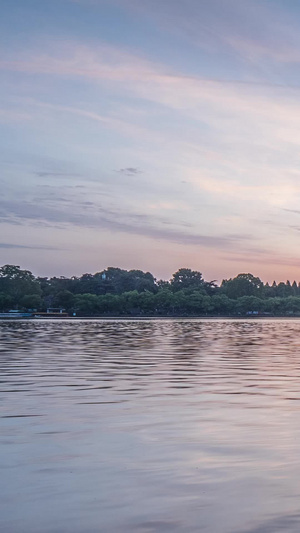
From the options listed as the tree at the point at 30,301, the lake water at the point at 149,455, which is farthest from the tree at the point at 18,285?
the lake water at the point at 149,455

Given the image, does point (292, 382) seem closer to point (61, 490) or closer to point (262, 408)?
point (262, 408)

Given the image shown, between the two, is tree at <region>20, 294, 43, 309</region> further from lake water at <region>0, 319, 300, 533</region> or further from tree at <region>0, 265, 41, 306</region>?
lake water at <region>0, 319, 300, 533</region>

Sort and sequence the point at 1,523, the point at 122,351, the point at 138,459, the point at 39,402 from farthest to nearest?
the point at 122,351 → the point at 39,402 → the point at 138,459 → the point at 1,523

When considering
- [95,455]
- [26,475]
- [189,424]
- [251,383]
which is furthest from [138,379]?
[26,475]

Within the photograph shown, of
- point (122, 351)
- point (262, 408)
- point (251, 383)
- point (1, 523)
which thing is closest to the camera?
point (1, 523)

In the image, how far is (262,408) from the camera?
1628cm

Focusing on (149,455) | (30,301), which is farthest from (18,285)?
(149,455)

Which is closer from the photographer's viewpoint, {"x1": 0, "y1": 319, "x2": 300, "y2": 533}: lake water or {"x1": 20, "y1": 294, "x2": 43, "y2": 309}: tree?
{"x1": 0, "y1": 319, "x2": 300, "y2": 533}: lake water

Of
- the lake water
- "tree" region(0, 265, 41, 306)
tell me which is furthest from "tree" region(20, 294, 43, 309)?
the lake water

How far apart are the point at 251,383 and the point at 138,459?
11660 mm

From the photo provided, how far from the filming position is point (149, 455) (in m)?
11.2

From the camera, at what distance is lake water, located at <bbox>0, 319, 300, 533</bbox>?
8039 millimetres

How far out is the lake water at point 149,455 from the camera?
804 centimetres

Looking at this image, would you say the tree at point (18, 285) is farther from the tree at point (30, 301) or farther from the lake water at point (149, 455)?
the lake water at point (149, 455)
